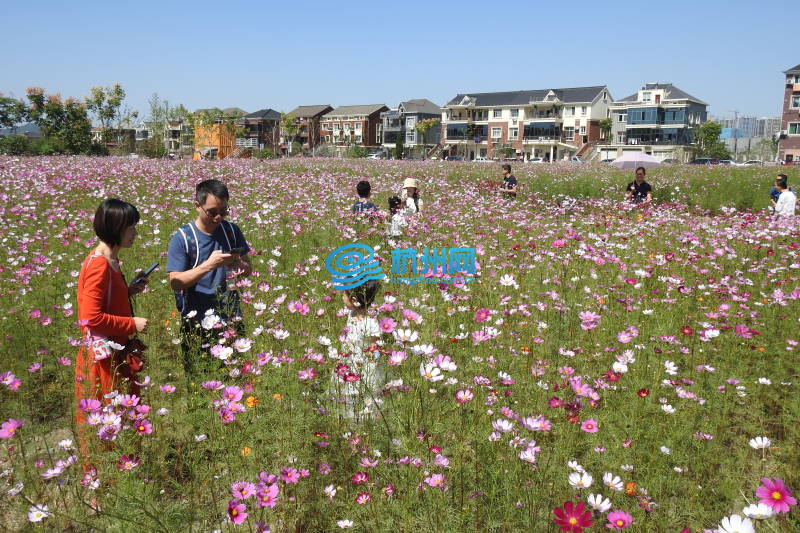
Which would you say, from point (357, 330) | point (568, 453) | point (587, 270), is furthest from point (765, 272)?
point (357, 330)

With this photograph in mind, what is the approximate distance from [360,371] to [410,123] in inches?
3217

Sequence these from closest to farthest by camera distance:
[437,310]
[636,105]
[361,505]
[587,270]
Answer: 1. [361,505]
2. [437,310]
3. [587,270]
4. [636,105]

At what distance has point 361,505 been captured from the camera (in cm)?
211

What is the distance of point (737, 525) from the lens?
57.1 inches

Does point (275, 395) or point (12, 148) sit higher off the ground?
point (12, 148)

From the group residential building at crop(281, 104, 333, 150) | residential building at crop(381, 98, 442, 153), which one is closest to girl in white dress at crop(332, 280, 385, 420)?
residential building at crop(381, 98, 442, 153)

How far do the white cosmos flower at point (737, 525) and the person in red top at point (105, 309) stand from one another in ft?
7.99

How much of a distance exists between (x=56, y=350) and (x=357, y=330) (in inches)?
93.5

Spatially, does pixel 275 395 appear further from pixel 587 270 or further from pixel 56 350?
pixel 587 270

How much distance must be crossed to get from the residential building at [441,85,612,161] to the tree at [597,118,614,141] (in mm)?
563

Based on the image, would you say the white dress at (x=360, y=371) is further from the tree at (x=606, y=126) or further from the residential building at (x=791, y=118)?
the tree at (x=606, y=126)

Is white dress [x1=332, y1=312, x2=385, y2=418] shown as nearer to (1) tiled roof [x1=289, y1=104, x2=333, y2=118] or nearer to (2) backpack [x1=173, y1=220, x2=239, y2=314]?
(2) backpack [x1=173, y1=220, x2=239, y2=314]

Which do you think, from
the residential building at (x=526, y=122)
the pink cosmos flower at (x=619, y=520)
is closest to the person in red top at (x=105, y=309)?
the pink cosmos flower at (x=619, y=520)

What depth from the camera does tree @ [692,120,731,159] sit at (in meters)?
63.2
